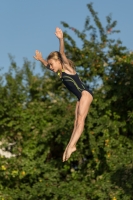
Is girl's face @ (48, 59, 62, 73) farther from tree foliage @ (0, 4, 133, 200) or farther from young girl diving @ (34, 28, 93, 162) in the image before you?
tree foliage @ (0, 4, 133, 200)

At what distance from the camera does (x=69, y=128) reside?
955 cm

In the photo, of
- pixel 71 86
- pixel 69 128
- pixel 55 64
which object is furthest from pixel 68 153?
pixel 69 128

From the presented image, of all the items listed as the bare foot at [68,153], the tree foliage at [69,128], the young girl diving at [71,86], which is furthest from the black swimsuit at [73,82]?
the tree foliage at [69,128]

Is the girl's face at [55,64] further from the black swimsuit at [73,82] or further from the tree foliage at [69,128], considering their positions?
the tree foliage at [69,128]

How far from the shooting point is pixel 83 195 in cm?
898

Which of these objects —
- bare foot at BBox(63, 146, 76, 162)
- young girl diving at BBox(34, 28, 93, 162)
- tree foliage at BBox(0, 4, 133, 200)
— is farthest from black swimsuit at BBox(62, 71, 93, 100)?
tree foliage at BBox(0, 4, 133, 200)

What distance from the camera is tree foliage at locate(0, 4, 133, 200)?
9.33 metres

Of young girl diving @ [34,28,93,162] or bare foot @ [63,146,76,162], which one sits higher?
young girl diving @ [34,28,93,162]

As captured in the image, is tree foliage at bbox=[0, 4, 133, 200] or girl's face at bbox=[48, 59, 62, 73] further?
tree foliage at bbox=[0, 4, 133, 200]

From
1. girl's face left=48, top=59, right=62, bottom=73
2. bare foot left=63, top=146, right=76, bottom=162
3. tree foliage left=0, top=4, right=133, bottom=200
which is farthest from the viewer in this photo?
tree foliage left=0, top=4, right=133, bottom=200

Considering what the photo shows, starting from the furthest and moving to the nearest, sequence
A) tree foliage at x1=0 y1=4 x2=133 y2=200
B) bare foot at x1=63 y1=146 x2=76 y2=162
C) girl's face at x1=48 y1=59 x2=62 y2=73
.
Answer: tree foliage at x1=0 y1=4 x2=133 y2=200
girl's face at x1=48 y1=59 x2=62 y2=73
bare foot at x1=63 y1=146 x2=76 y2=162

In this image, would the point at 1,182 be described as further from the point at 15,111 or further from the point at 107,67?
the point at 107,67

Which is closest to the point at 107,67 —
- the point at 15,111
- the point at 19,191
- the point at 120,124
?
the point at 120,124

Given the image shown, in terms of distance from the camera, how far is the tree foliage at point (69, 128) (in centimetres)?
933
